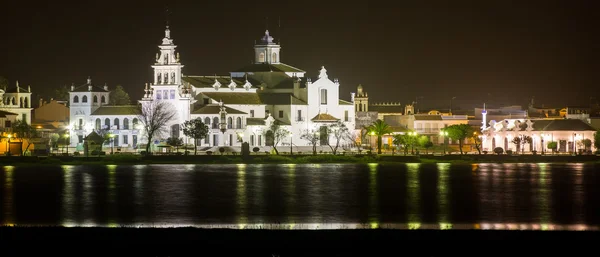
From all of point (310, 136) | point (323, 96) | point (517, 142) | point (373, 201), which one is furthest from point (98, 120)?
point (373, 201)

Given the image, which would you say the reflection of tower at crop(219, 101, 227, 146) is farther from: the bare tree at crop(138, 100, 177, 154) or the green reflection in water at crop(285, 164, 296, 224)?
the green reflection in water at crop(285, 164, 296, 224)

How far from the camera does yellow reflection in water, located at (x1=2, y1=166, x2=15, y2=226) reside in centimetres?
3686

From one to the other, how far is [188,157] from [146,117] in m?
16.9

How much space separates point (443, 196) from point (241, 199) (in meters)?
9.38

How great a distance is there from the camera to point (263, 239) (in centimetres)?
2792

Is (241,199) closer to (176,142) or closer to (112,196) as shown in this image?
(112,196)

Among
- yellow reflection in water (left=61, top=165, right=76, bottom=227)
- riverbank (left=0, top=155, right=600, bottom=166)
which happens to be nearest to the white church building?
riverbank (left=0, top=155, right=600, bottom=166)

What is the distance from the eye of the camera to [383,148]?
113375 millimetres

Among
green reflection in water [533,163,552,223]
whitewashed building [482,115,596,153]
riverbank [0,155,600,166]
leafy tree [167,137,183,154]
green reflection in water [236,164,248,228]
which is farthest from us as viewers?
whitewashed building [482,115,596,153]

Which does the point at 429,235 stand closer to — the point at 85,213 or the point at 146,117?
the point at 85,213

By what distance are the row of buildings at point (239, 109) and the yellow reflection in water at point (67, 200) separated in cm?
3404

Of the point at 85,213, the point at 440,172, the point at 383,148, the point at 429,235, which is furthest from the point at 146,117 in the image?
the point at 429,235

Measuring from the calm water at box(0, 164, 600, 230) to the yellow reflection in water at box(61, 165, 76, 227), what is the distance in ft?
0.16

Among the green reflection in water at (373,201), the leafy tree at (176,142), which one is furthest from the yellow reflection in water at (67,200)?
the leafy tree at (176,142)
